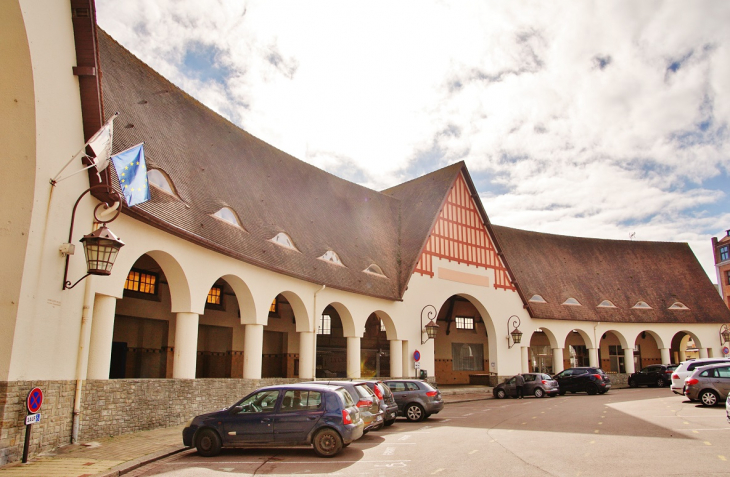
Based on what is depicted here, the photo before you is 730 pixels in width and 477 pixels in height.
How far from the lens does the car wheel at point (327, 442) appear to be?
11469 mm

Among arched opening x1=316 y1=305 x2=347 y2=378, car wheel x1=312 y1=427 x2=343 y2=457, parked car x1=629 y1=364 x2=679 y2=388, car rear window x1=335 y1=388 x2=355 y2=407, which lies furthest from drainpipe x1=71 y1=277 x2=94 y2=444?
parked car x1=629 y1=364 x2=679 y2=388

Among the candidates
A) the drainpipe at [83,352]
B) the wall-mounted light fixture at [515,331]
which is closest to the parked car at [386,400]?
the drainpipe at [83,352]

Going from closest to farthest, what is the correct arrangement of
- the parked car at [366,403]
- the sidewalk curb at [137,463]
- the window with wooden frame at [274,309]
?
the sidewalk curb at [137,463], the parked car at [366,403], the window with wooden frame at [274,309]

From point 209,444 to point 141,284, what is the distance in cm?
999

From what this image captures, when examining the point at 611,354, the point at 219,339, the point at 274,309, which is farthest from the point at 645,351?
the point at 219,339

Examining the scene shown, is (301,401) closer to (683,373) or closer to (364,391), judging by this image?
(364,391)

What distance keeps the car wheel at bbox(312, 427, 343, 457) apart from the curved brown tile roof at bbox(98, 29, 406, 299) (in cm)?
668

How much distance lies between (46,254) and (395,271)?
20725mm

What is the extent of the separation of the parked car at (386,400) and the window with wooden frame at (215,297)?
949 cm

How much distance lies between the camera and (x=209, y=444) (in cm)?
1182

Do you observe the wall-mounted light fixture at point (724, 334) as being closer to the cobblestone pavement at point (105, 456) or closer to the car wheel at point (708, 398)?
the car wheel at point (708, 398)

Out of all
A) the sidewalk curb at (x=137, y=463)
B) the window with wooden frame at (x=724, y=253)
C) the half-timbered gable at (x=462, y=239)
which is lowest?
the sidewalk curb at (x=137, y=463)

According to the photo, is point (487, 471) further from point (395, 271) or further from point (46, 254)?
point (395, 271)

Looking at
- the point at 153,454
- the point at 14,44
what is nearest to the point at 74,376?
the point at 153,454
